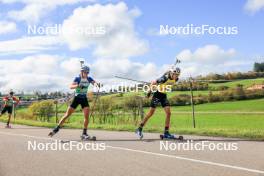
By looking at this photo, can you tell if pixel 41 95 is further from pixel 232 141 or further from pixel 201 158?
pixel 201 158

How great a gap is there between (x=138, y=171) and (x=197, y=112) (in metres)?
21.0

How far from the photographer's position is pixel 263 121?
24.2 metres

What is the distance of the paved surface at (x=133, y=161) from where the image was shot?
7398mm

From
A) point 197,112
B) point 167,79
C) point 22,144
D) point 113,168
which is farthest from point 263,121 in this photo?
point 113,168
